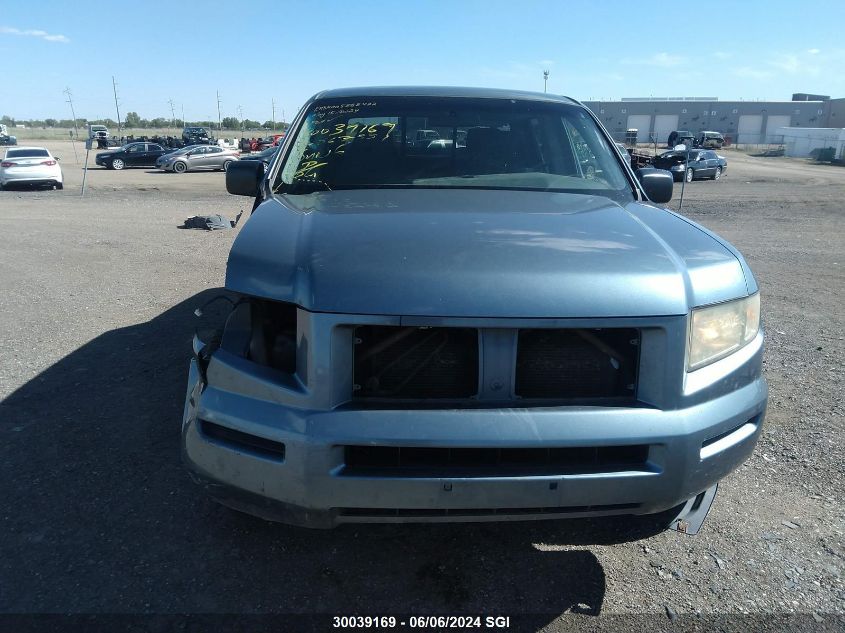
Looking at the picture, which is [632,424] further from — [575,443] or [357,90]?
[357,90]

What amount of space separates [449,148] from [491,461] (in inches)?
84.4

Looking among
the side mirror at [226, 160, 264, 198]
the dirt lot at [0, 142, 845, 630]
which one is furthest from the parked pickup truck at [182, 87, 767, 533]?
the side mirror at [226, 160, 264, 198]

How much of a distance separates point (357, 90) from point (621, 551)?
3.07m

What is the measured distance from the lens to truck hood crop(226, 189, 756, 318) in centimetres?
216

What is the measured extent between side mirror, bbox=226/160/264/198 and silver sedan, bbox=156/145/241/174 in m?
31.8

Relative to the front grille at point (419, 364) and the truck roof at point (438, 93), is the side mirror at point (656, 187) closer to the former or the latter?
the truck roof at point (438, 93)

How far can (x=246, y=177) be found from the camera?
3.84 meters

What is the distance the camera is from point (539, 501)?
7.11ft

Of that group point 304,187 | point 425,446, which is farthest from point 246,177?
point 425,446

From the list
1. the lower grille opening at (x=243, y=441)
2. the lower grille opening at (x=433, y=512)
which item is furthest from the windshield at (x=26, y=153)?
the lower grille opening at (x=433, y=512)

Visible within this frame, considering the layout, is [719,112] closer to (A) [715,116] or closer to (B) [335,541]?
(A) [715,116]

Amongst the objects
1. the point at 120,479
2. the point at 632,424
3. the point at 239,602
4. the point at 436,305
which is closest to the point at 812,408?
the point at 632,424

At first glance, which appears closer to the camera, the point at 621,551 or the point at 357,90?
the point at 621,551

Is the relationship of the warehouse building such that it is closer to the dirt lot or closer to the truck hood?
the dirt lot
